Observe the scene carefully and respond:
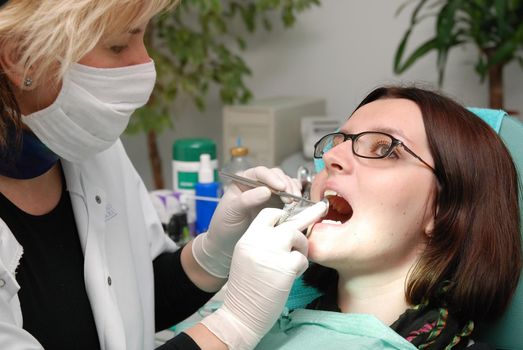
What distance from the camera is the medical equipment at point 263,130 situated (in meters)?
2.67

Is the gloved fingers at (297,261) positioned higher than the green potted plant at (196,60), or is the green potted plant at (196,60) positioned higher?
the green potted plant at (196,60)

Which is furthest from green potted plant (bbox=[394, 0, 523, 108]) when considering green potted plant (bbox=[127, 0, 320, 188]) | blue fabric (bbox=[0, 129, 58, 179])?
blue fabric (bbox=[0, 129, 58, 179])

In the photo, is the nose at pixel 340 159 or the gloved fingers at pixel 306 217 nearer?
the gloved fingers at pixel 306 217

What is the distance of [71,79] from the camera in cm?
110

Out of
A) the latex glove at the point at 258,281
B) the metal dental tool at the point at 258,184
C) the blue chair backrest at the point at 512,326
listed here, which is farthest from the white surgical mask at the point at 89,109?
the blue chair backrest at the point at 512,326

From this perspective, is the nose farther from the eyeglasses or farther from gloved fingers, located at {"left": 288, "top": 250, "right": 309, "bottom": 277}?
gloved fingers, located at {"left": 288, "top": 250, "right": 309, "bottom": 277}

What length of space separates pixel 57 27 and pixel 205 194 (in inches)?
44.4

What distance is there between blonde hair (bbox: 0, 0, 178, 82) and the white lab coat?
301mm

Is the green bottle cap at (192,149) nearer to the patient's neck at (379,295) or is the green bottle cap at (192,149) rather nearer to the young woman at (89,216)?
the young woman at (89,216)

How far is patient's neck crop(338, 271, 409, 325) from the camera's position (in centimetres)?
122

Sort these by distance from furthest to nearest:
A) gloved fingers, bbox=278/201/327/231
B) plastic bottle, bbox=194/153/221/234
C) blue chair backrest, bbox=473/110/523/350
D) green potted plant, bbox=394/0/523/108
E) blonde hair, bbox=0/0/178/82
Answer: green potted plant, bbox=394/0/523/108 → plastic bottle, bbox=194/153/221/234 → blue chair backrest, bbox=473/110/523/350 → gloved fingers, bbox=278/201/327/231 → blonde hair, bbox=0/0/178/82

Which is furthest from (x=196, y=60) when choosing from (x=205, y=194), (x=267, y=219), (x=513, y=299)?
(x=513, y=299)

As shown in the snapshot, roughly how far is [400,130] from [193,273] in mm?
557

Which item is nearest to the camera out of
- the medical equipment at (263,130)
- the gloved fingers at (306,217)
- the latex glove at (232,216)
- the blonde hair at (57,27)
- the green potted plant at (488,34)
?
the blonde hair at (57,27)
